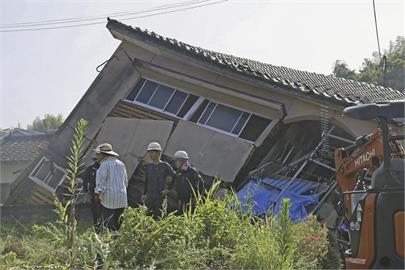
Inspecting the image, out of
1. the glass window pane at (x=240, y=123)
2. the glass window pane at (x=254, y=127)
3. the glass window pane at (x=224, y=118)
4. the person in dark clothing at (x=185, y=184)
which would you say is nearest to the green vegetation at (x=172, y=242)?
the person in dark clothing at (x=185, y=184)

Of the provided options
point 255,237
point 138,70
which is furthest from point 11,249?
point 138,70

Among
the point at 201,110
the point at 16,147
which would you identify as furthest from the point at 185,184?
the point at 16,147

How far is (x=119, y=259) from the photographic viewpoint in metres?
4.03

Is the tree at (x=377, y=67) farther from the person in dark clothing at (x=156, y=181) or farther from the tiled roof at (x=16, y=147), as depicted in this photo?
the person in dark clothing at (x=156, y=181)

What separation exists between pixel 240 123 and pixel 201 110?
1.05 m

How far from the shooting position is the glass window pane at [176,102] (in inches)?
486

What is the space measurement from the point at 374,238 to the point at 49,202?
467 inches

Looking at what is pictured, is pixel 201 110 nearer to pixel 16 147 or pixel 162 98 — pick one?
pixel 162 98

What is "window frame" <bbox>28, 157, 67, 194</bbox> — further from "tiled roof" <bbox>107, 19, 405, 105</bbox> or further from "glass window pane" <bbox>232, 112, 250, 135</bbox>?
"glass window pane" <bbox>232, 112, 250, 135</bbox>

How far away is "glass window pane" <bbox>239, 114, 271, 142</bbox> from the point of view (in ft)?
37.0

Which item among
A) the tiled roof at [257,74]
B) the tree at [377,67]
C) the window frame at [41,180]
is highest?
the tree at [377,67]

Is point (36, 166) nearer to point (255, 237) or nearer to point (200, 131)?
point (200, 131)

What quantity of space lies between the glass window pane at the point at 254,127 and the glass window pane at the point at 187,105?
5.06 feet

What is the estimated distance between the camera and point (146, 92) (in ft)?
42.4
